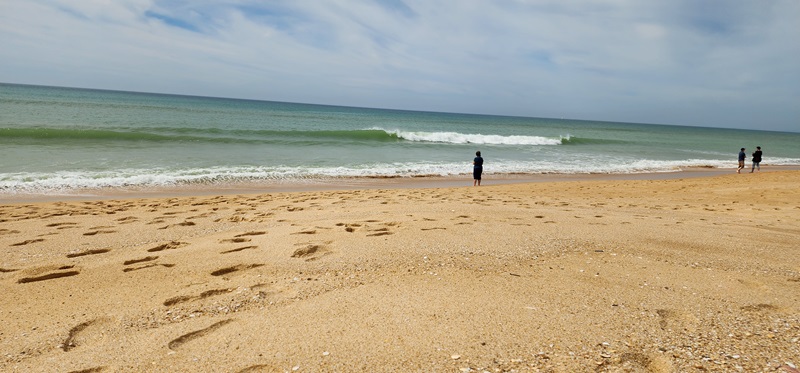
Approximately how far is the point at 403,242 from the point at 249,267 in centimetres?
165

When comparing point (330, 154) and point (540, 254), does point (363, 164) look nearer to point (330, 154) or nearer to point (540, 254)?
point (330, 154)

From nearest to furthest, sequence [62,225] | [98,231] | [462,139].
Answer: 1. [98,231]
2. [62,225]
3. [462,139]

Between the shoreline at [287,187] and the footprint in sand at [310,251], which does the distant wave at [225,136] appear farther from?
the footprint in sand at [310,251]

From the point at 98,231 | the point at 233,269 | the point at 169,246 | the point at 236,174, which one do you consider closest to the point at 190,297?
the point at 233,269

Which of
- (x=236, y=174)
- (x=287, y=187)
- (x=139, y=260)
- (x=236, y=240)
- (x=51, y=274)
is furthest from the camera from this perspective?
(x=236, y=174)

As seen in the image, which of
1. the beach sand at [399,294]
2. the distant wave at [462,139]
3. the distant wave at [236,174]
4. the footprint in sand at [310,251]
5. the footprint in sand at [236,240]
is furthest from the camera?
the distant wave at [462,139]

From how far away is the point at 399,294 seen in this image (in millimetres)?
3404

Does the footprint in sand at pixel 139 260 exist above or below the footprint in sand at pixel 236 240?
below

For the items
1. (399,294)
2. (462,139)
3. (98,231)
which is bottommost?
(98,231)

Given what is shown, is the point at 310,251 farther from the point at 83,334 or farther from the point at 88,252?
the point at 88,252

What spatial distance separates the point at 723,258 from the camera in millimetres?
4605

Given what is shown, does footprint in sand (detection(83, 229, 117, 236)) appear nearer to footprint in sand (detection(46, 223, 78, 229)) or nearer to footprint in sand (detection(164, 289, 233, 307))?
footprint in sand (detection(46, 223, 78, 229))

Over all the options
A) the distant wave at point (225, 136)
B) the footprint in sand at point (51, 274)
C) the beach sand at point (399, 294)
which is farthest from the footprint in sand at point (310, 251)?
the distant wave at point (225, 136)

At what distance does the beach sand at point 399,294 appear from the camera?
2525 mm
